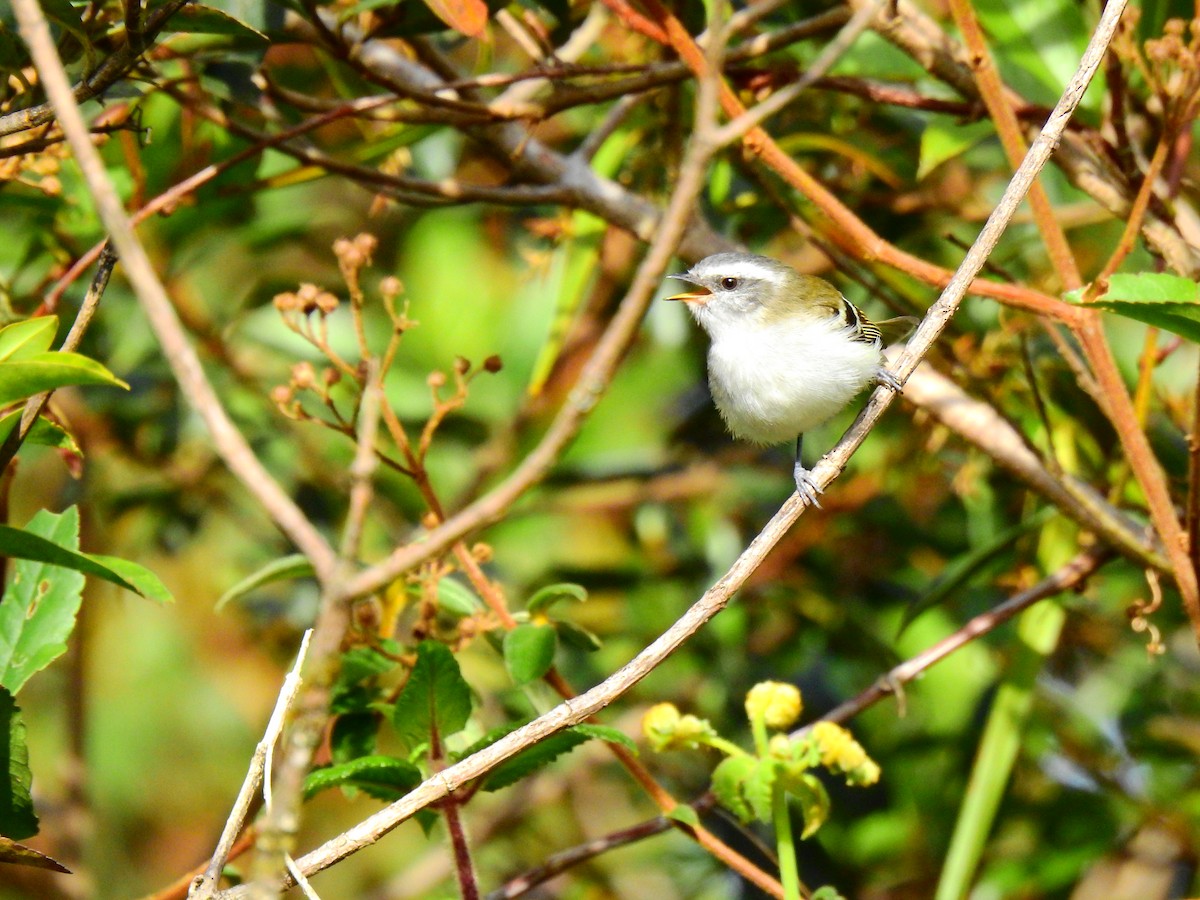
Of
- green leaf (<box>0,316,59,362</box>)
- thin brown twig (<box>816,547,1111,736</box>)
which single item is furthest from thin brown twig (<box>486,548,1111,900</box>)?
green leaf (<box>0,316,59,362</box>)

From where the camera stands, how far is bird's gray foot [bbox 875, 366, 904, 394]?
1796 mm

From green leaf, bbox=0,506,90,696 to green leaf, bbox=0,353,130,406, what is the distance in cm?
31

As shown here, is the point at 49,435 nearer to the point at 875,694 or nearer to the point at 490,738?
the point at 490,738

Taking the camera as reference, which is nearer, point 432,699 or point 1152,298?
point 1152,298

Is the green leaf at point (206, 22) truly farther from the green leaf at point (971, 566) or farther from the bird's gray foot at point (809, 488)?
the green leaf at point (971, 566)

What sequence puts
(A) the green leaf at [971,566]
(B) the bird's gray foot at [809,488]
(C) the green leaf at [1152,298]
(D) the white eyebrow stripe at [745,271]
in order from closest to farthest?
(C) the green leaf at [1152,298] < (B) the bird's gray foot at [809,488] < (A) the green leaf at [971,566] < (D) the white eyebrow stripe at [745,271]

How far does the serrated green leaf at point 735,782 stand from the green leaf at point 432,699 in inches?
14.4

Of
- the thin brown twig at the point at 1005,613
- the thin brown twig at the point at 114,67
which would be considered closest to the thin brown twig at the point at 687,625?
the thin brown twig at the point at 1005,613

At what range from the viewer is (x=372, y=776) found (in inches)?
66.1

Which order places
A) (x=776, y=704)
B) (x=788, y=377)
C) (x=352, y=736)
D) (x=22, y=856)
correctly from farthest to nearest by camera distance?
(x=788, y=377)
(x=352, y=736)
(x=776, y=704)
(x=22, y=856)

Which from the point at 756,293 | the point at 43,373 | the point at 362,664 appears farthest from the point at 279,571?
the point at 756,293

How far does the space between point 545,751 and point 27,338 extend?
84 cm

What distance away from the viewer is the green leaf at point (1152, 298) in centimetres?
155

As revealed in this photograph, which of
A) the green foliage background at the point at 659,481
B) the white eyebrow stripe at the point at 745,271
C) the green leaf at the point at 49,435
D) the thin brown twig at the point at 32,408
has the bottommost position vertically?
the green foliage background at the point at 659,481
